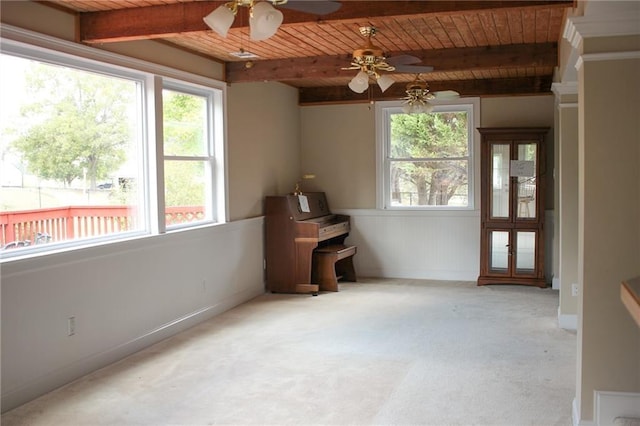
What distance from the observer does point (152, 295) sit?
5.05m

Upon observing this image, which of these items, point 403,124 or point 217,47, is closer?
point 217,47

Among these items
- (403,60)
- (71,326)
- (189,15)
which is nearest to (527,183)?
(403,60)

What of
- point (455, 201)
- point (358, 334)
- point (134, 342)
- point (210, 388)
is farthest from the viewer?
point (455, 201)

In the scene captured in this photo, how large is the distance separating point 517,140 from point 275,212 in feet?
9.72

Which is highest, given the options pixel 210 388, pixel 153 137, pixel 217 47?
pixel 217 47

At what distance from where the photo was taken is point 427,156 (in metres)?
8.03

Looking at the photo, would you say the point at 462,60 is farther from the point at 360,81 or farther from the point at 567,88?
the point at 360,81

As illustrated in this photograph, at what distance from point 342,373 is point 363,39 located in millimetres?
2693

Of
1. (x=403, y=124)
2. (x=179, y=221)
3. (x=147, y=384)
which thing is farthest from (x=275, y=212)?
(x=147, y=384)

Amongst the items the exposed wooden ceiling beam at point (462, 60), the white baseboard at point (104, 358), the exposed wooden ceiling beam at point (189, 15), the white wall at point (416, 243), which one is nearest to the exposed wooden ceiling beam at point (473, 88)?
the white wall at point (416, 243)

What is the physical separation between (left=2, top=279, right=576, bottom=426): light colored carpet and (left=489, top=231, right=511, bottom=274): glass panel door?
3.74 feet

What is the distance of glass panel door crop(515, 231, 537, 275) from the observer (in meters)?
7.32

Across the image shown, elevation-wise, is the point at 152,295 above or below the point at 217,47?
below

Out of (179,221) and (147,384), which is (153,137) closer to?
(179,221)
